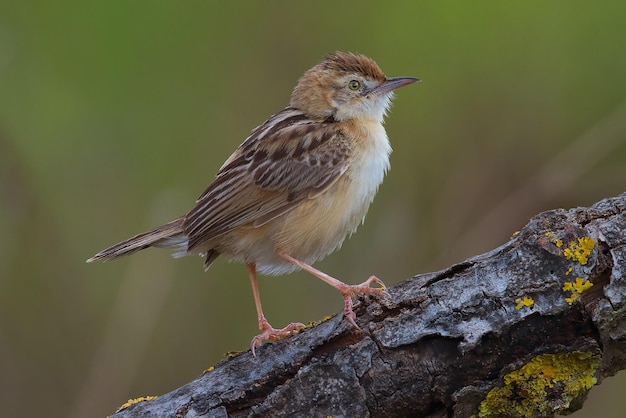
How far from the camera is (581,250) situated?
3043mm

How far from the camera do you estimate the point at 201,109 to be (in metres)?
6.00

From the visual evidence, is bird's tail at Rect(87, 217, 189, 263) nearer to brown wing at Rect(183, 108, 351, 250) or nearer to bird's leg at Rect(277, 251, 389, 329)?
brown wing at Rect(183, 108, 351, 250)

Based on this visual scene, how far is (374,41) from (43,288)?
295cm

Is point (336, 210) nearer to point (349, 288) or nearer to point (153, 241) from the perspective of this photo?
point (349, 288)

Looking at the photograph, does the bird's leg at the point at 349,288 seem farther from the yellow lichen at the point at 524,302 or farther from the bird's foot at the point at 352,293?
the yellow lichen at the point at 524,302

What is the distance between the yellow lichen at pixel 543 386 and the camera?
9.98 ft

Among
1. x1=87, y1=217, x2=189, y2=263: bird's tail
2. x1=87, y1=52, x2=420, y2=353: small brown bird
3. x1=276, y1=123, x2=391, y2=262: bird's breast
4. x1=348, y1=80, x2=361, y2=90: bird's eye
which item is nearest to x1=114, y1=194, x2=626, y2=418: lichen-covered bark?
x1=87, y1=52, x2=420, y2=353: small brown bird

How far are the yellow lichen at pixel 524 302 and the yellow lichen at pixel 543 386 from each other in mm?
190

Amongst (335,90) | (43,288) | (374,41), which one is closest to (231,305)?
(43,288)

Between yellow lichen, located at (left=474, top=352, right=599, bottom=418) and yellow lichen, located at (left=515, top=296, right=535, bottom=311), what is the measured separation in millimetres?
190

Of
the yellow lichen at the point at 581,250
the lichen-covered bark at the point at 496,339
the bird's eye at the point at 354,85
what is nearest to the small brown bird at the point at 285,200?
the bird's eye at the point at 354,85

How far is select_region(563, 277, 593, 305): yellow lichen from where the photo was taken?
300 centimetres

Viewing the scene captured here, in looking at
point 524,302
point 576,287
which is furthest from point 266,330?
point 576,287

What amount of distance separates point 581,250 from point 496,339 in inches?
17.3
